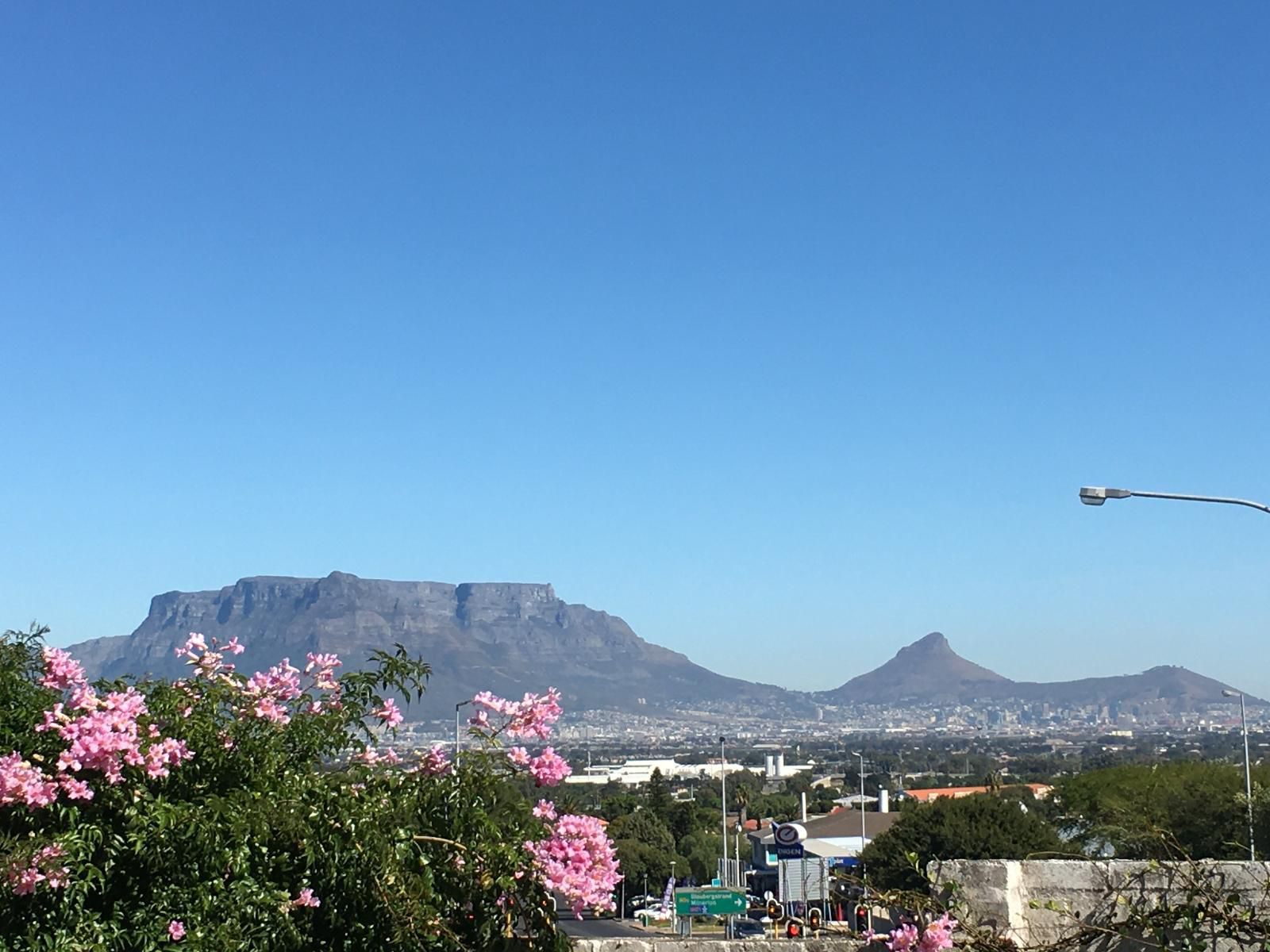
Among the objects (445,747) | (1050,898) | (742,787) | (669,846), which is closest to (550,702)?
(445,747)

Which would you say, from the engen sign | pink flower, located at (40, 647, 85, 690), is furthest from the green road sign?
pink flower, located at (40, 647, 85, 690)

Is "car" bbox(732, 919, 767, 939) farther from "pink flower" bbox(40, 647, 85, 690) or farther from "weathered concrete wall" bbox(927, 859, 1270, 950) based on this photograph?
"pink flower" bbox(40, 647, 85, 690)

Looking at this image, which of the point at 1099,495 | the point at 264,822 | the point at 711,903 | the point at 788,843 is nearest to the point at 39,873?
the point at 264,822

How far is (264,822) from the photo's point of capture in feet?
16.7

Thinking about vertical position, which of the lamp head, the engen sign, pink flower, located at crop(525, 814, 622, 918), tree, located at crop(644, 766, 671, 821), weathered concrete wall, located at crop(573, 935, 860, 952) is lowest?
tree, located at crop(644, 766, 671, 821)

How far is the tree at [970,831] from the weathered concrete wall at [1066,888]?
39.1m

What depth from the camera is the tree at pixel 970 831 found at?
4694cm

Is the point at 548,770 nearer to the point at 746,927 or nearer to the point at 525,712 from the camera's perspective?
the point at 525,712

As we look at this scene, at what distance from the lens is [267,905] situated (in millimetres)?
5117

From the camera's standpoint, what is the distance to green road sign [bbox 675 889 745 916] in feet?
110

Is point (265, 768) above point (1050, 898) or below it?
above

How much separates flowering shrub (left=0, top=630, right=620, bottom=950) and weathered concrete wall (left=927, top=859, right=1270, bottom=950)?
1.71 meters

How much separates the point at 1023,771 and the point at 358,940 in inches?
7560

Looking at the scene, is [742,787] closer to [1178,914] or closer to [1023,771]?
[1023,771]
